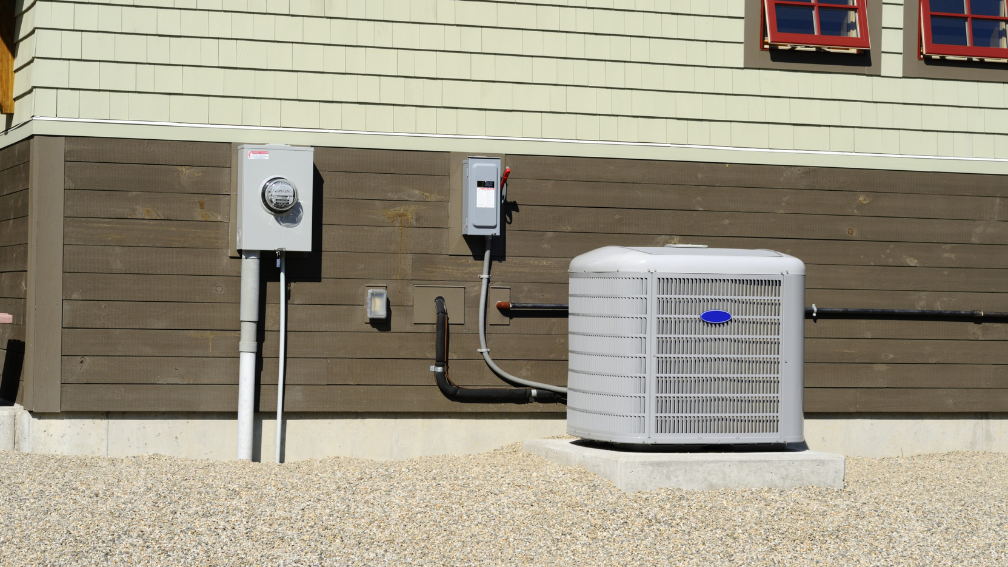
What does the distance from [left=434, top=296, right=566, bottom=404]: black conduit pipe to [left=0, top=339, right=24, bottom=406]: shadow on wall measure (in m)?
2.63

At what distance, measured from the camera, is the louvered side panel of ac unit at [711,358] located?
18.1ft

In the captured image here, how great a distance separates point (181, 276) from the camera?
20.5ft

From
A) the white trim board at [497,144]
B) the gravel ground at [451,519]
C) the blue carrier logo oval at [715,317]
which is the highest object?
the white trim board at [497,144]

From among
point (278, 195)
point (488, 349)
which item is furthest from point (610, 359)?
point (278, 195)

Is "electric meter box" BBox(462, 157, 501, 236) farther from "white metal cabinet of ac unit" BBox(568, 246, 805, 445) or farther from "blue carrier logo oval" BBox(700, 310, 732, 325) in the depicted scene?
"blue carrier logo oval" BBox(700, 310, 732, 325)

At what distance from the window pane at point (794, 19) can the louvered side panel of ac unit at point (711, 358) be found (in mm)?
2201

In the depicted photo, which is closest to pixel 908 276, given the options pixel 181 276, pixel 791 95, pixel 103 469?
pixel 791 95

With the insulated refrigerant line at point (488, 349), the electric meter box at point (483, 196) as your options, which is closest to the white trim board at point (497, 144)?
the electric meter box at point (483, 196)

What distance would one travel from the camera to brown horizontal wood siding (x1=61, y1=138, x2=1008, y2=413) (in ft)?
20.3

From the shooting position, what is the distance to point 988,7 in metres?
7.10

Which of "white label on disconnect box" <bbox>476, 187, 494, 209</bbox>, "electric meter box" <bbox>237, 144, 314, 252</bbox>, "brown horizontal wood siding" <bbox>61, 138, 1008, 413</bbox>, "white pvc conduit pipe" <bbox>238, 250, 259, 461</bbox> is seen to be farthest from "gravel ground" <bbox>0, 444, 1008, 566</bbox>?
"white label on disconnect box" <bbox>476, 187, 494, 209</bbox>

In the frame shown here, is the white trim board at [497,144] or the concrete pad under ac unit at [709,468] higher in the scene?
the white trim board at [497,144]

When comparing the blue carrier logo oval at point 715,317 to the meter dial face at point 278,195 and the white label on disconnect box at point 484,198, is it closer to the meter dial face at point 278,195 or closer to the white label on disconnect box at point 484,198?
the white label on disconnect box at point 484,198

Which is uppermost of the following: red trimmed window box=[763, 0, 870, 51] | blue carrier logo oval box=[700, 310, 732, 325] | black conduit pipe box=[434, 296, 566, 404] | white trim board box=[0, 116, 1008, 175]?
red trimmed window box=[763, 0, 870, 51]
